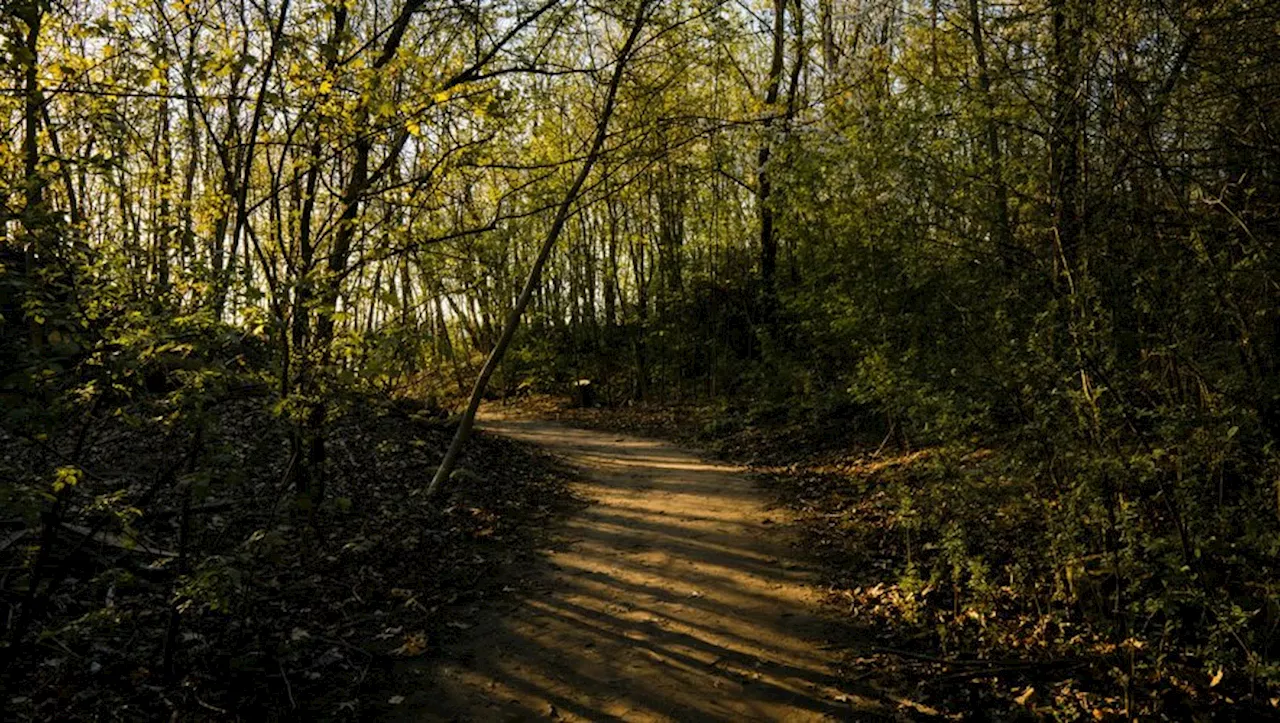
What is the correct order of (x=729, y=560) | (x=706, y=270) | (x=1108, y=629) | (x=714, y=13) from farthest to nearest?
1. (x=706, y=270)
2. (x=714, y=13)
3. (x=729, y=560)
4. (x=1108, y=629)

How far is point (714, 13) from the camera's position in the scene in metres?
9.61

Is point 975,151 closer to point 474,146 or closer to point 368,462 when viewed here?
point 474,146

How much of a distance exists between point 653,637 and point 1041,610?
8.45ft

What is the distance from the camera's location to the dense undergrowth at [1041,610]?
389 cm

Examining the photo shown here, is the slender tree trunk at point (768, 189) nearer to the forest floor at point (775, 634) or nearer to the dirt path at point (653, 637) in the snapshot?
the forest floor at point (775, 634)

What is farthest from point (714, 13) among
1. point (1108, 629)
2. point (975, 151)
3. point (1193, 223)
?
point (1108, 629)

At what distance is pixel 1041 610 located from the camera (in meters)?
4.91

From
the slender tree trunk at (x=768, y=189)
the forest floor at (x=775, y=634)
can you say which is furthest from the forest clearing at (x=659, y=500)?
the slender tree trunk at (x=768, y=189)

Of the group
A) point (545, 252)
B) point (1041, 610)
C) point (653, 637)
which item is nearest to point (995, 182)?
point (1041, 610)

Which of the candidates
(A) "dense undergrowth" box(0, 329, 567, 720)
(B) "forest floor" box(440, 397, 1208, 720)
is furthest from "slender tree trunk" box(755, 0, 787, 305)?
(A) "dense undergrowth" box(0, 329, 567, 720)

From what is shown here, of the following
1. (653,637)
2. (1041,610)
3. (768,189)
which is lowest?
(653,637)

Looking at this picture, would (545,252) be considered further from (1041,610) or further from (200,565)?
(1041,610)

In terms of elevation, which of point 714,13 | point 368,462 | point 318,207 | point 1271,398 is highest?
point 714,13

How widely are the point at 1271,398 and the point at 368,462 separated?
9.21 meters
